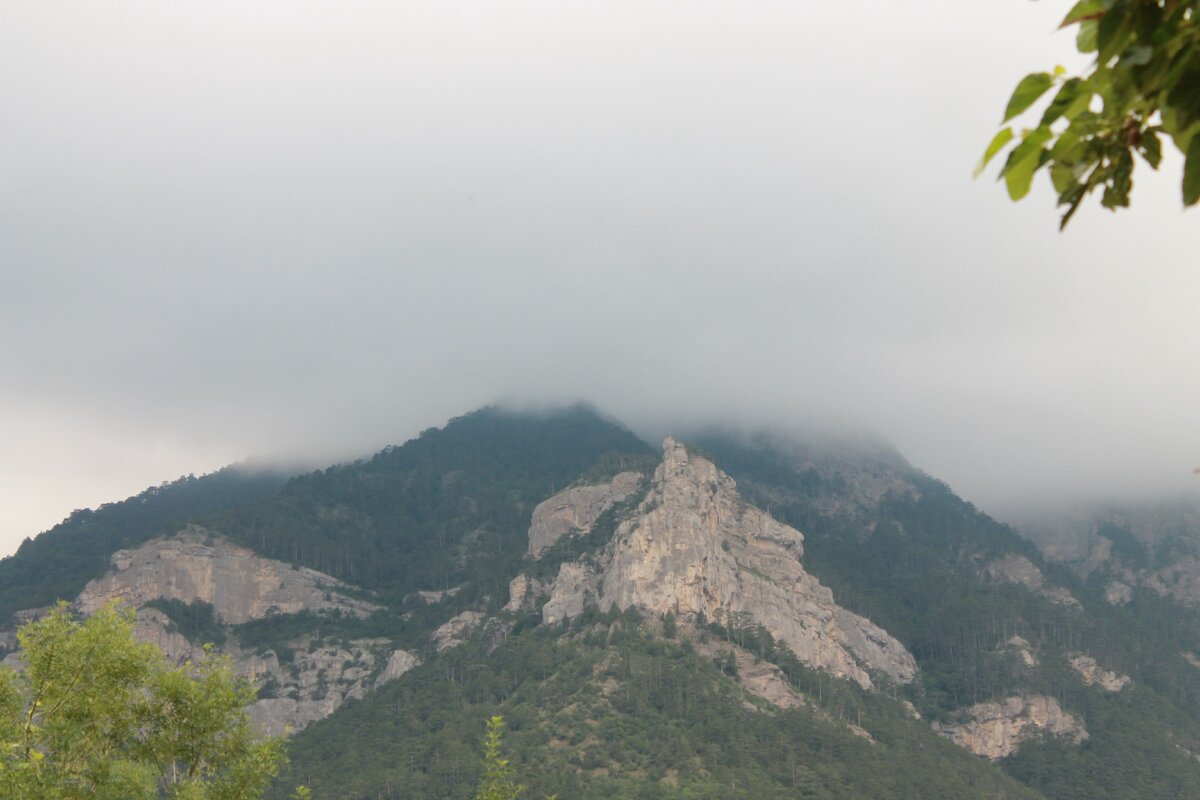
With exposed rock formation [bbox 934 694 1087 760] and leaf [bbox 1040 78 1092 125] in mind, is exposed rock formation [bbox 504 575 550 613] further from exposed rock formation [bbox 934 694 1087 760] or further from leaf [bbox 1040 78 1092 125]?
leaf [bbox 1040 78 1092 125]

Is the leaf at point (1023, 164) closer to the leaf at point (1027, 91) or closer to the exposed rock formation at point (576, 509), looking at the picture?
the leaf at point (1027, 91)

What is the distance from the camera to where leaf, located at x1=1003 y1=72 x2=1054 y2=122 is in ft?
9.89

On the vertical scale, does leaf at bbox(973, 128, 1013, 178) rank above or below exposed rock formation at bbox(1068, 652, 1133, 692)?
above

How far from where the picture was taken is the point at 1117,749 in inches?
6093

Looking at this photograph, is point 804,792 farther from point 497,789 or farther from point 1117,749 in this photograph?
point 497,789

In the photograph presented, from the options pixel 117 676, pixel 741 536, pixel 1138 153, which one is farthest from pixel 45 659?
pixel 741 536

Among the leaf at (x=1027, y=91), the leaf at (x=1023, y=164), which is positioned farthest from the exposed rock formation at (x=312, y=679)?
the leaf at (x=1027, y=91)

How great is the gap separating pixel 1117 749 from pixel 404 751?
333 ft

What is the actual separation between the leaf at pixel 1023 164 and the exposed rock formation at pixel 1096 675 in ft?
646

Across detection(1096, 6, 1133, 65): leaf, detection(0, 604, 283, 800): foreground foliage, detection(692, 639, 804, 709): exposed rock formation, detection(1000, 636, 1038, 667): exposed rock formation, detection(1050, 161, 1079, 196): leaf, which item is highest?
detection(1096, 6, 1133, 65): leaf

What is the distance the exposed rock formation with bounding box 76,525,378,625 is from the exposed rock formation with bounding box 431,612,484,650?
22076 millimetres

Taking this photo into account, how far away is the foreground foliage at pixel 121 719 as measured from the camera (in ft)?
68.8

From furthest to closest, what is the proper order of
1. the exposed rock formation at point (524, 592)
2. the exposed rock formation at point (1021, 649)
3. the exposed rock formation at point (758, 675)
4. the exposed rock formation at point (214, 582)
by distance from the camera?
the exposed rock formation at point (1021, 649), the exposed rock formation at point (214, 582), the exposed rock formation at point (524, 592), the exposed rock formation at point (758, 675)

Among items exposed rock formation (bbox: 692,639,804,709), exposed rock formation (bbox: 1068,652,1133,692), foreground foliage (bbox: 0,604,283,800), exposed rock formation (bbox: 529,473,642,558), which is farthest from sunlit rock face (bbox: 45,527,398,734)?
foreground foliage (bbox: 0,604,283,800)
